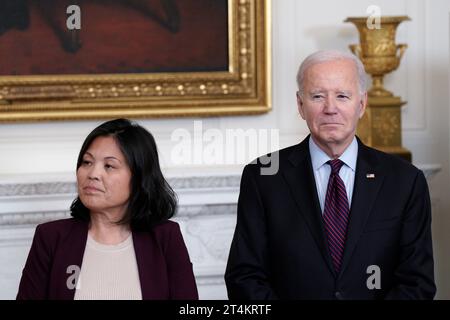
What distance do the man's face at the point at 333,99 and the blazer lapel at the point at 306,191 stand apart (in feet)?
0.34

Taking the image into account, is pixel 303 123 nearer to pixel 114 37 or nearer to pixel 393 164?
pixel 114 37

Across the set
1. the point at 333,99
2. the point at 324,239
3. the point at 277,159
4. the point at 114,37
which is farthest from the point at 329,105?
the point at 114,37

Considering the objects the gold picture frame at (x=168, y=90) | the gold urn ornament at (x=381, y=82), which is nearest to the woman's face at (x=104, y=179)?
the gold picture frame at (x=168, y=90)

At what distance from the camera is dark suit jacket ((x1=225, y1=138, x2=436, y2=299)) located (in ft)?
8.96

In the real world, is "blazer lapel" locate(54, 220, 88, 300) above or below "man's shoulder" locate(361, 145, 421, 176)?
below

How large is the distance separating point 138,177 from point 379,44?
231 cm

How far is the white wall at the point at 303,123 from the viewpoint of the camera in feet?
16.5

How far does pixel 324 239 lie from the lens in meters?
2.76

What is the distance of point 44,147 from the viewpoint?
5016 millimetres

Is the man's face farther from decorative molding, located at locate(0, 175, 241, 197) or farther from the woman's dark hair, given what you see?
decorative molding, located at locate(0, 175, 241, 197)

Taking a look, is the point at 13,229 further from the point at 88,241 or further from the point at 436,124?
the point at 436,124

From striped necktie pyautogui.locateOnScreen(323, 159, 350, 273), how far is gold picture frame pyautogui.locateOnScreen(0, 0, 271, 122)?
227 centimetres
